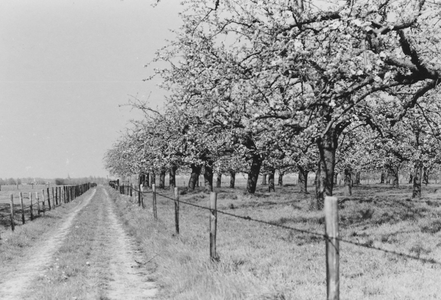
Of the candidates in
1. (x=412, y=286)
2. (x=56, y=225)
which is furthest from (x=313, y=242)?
(x=56, y=225)

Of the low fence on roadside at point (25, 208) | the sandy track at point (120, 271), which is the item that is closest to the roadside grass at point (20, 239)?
the low fence on roadside at point (25, 208)

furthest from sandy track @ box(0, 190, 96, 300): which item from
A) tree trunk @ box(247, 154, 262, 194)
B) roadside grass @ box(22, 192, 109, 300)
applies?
tree trunk @ box(247, 154, 262, 194)

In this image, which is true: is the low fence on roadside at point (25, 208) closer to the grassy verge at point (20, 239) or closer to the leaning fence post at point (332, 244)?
the grassy verge at point (20, 239)

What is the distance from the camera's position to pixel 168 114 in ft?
105

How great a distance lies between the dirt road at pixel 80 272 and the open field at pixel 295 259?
0.59m

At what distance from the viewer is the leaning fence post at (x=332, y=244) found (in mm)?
5266

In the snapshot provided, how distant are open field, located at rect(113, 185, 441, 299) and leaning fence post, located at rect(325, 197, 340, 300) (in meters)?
0.39

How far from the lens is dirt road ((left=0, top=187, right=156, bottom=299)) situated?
8.24 meters

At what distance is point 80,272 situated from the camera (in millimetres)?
9867

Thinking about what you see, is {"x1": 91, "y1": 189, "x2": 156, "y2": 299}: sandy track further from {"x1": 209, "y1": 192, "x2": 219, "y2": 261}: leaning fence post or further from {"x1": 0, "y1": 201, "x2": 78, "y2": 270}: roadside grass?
{"x1": 0, "y1": 201, "x2": 78, "y2": 270}: roadside grass

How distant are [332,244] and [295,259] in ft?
16.5

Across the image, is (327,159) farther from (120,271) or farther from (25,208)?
(25,208)

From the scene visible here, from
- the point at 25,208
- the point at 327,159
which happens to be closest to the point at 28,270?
the point at 327,159

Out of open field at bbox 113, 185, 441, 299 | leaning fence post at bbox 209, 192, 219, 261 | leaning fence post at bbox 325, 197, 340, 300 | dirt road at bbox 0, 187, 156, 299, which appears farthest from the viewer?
leaning fence post at bbox 209, 192, 219, 261
